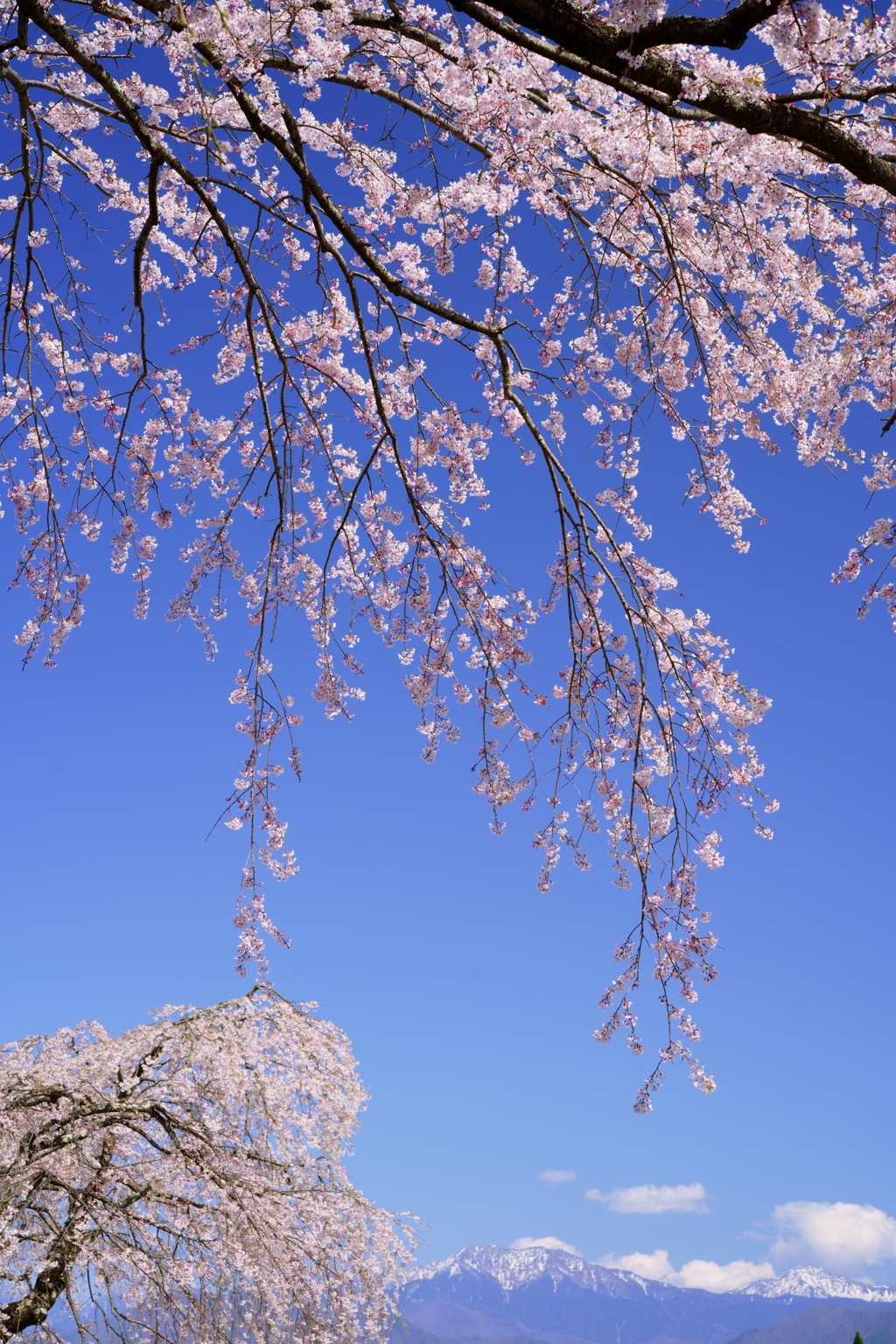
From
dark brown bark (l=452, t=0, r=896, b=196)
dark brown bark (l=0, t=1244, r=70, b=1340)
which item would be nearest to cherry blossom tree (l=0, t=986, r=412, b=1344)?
dark brown bark (l=0, t=1244, r=70, b=1340)

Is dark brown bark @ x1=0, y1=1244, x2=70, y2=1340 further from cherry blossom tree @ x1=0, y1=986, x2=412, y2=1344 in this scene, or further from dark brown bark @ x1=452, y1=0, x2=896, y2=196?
dark brown bark @ x1=452, y1=0, x2=896, y2=196

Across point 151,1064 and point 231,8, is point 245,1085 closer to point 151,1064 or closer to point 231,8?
point 151,1064

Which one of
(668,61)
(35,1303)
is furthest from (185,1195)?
(668,61)

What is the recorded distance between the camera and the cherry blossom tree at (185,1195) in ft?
23.7

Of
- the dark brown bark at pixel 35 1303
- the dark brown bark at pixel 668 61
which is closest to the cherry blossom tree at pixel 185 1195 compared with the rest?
the dark brown bark at pixel 35 1303

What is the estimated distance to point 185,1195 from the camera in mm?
7801

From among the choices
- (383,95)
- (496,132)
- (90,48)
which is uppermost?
(90,48)

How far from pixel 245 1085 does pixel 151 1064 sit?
0.88m

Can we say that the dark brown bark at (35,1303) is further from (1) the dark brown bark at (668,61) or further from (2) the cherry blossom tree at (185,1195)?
(1) the dark brown bark at (668,61)

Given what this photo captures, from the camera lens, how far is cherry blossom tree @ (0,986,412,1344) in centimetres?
724

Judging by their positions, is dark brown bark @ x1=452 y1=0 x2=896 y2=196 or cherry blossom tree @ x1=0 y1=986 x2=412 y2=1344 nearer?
dark brown bark @ x1=452 y1=0 x2=896 y2=196

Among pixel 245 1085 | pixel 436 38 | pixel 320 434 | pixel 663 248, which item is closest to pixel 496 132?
pixel 436 38

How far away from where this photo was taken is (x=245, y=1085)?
28.4 ft

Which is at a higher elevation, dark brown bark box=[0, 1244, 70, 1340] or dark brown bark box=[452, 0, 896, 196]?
dark brown bark box=[452, 0, 896, 196]
